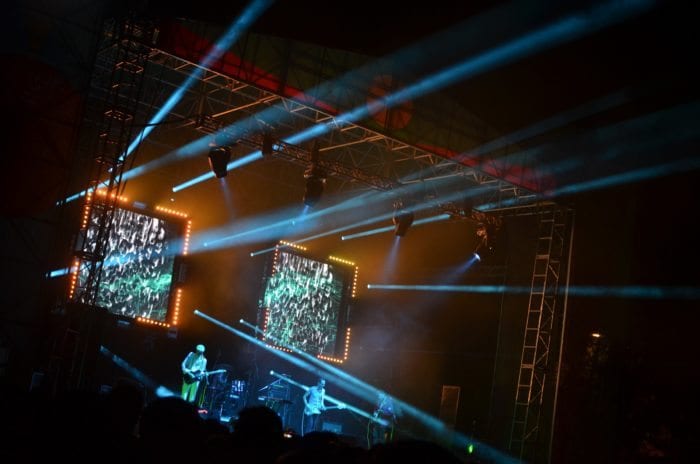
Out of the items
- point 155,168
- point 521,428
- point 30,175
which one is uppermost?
point 155,168

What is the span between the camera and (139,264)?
16219 mm

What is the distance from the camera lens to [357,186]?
18375 millimetres

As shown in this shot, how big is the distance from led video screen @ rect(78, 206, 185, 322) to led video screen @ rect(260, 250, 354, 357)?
2531 mm

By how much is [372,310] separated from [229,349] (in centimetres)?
432

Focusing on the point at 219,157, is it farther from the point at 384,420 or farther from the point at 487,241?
the point at 384,420

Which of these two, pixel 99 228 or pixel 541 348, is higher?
pixel 99 228

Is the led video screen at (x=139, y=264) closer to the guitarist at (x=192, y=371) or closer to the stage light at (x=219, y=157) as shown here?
the guitarist at (x=192, y=371)

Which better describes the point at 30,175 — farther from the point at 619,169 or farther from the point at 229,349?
the point at 619,169

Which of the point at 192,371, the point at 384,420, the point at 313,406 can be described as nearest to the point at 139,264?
the point at 192,371

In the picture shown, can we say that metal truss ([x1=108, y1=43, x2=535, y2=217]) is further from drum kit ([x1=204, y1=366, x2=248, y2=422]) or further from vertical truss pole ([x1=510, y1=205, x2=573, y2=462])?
drum kit ([x1=204, y1=366, x2=248, y2=422])

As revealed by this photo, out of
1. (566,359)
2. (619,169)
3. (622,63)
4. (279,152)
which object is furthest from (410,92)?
(566,359)

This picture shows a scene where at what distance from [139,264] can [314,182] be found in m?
4.60

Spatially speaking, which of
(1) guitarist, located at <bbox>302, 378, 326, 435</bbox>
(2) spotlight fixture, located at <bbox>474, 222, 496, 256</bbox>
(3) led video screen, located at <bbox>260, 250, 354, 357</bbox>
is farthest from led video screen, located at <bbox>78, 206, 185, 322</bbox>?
(2) spotlight fixture, located at <bbox>474, 222, 496, 256</bbox>

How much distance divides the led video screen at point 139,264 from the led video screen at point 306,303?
253 cm
